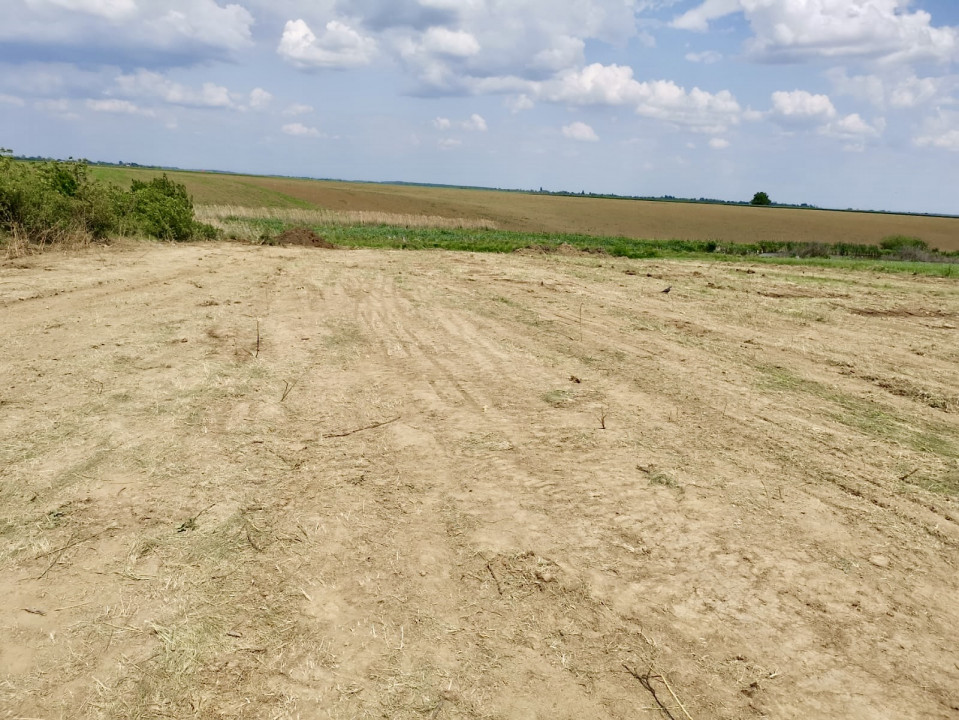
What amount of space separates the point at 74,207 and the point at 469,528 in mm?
14663

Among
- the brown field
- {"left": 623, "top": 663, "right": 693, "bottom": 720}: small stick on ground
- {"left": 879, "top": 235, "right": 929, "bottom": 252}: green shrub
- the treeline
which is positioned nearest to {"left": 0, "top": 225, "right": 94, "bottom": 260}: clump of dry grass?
the treeline

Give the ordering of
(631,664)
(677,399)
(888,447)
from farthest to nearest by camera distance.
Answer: (677,399) < (888,447) < (631,664)

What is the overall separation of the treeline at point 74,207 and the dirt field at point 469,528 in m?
7.09

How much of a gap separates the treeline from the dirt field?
279 inches

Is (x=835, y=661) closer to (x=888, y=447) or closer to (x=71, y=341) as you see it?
(x=888, y=447)

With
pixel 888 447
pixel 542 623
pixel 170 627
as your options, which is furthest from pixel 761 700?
pixel 888 447

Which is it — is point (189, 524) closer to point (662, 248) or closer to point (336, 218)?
point (662, 248)

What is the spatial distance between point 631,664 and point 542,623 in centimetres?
42

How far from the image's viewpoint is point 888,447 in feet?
14.7

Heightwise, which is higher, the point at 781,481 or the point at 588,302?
the point at 588,302

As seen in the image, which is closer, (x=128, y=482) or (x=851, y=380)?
(x=128, y=482)

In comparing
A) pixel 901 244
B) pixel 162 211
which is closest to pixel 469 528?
pixel 162 211

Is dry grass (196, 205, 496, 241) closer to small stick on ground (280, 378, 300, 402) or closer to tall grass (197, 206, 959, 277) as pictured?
tall grass (197, 206, 959, 277)

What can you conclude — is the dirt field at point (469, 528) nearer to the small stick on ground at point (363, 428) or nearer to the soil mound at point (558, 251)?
the small stick on ground at point (363, 428)
